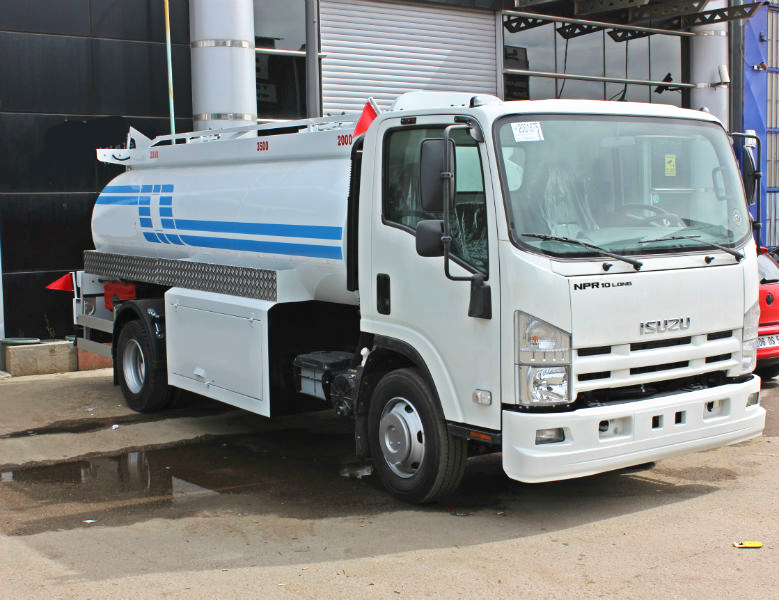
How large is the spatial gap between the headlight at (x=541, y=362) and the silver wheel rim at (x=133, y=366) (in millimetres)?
5314

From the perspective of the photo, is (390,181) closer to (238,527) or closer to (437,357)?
(437,357)

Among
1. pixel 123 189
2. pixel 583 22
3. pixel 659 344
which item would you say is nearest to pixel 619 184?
pixel 659 344

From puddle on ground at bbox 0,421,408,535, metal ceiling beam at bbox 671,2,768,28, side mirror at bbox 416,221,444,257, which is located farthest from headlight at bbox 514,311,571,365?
metal ceiling beam at bbox 671,2,768,28

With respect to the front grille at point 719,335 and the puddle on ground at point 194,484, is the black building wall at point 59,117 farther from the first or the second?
the front grille at point 719,335

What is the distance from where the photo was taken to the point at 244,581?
16.9 ft

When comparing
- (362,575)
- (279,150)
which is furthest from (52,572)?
(279,150)

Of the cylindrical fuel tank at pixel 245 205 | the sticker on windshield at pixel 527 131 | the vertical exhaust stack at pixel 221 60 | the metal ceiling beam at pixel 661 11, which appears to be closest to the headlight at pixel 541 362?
the sticker on windshield at pixel 527 131

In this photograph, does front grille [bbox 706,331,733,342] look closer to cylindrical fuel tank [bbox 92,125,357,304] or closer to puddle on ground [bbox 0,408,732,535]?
puddle on ground [bbox 0,408,732,535]

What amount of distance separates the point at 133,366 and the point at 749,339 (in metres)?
6.12

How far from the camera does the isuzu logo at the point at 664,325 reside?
5891 millimetres

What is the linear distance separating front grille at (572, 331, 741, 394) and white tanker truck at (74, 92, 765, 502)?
0.01 metres

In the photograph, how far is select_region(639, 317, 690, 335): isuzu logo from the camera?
5891mm

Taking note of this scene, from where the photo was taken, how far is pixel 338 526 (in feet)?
20.0

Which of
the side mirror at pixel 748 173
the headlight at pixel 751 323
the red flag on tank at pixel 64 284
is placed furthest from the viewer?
the red flag on tank at pixel 64 284
